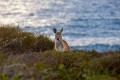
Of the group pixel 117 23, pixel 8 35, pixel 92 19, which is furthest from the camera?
pixel 92 19

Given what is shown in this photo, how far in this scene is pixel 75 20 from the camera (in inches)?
1770

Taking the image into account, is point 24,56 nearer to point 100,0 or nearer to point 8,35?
point 8,35

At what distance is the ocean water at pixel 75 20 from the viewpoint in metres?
31.8

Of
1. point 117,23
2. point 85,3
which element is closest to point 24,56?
point 117,23

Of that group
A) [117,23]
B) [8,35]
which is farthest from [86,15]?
[8,35]

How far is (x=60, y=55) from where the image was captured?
1215cm

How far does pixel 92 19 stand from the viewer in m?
46.2

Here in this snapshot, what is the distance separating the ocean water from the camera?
31.8 metres

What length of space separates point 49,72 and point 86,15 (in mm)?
38232

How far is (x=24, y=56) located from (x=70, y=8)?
4531 centimetres

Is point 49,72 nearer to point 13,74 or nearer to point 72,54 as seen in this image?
point 13,74

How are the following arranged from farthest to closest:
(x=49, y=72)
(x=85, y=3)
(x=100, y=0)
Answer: (x=100, y=0) < (x=85, y=3) < (x=49, y=72)

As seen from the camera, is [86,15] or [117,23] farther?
[86,15]

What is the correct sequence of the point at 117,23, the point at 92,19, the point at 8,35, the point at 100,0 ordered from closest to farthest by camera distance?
1. the point at 8,35
2. the point at 117,23
3. the point at 92,19
4. the point at 100,0
